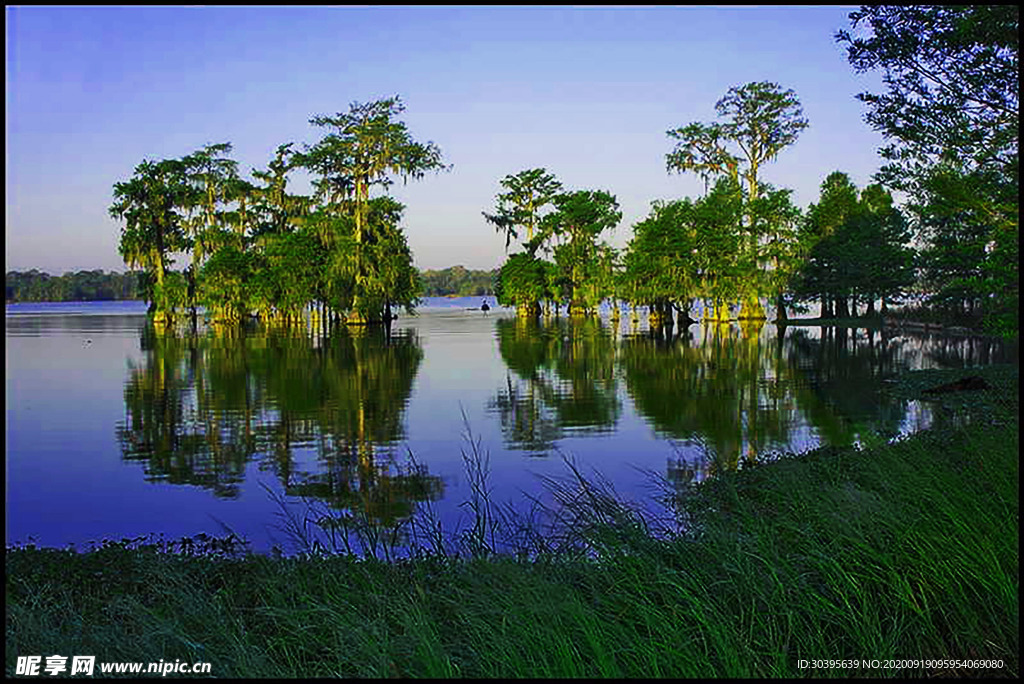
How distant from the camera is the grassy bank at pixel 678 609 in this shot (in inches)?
154

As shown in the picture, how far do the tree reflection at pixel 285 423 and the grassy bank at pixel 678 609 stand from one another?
13.2ft

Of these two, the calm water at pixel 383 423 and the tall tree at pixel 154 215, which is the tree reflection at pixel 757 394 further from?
the tall tree at pixel 154 215

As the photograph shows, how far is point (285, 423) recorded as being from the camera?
1828 centimetres

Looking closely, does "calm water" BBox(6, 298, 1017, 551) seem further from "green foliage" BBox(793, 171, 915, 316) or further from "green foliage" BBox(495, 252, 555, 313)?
"green foliage" BBox(495, 252, 555, 313)

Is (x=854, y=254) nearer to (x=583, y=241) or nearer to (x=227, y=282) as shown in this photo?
(x=583, y=241)

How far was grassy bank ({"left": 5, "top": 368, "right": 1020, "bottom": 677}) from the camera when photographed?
390 cm

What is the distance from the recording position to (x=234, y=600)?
21.7 ft

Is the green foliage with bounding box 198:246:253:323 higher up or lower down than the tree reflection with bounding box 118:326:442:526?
higher up

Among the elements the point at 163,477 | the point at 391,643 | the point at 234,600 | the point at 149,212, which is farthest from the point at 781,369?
the point at 149,212

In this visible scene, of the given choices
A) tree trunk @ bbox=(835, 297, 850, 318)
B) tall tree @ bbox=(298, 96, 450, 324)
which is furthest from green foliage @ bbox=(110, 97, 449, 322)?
tree trunk @ bbox=(835, 297, 850, 318)

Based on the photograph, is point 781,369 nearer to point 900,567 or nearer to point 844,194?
point 900,567

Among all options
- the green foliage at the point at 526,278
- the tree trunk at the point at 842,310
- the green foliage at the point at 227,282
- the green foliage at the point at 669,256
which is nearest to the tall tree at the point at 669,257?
the green foliage at the point at 669,256

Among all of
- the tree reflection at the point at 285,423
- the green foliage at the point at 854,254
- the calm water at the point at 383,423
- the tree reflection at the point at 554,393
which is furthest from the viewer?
the green foliage at the point at 854,254

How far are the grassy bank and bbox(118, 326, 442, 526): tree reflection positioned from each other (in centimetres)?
403
